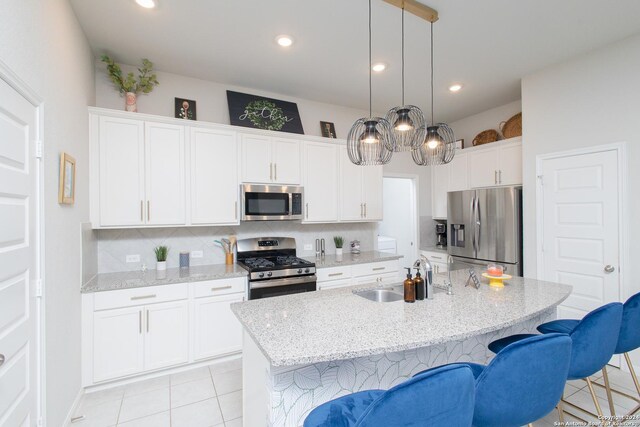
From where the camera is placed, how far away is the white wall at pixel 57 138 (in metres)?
1.53

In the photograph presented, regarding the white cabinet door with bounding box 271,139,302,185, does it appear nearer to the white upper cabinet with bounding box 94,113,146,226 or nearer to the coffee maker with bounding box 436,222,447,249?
the white upper cabinet with bounding box 94,113,146,226

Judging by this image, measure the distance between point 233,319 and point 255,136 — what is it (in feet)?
6.39

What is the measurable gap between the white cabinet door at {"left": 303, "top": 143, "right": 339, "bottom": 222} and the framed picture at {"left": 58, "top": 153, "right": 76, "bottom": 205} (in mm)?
2217

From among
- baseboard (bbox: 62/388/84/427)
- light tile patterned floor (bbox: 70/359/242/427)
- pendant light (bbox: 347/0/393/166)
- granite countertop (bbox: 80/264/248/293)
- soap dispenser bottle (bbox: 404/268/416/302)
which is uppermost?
pendant light (bbox: 347/0/393/166)

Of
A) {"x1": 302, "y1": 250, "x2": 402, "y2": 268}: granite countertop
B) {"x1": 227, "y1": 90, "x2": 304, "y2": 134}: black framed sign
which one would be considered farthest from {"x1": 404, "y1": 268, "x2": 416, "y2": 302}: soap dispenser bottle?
{"x1": 227, "y1": 90, "x2": 304, "y2": 134}: black framed sign

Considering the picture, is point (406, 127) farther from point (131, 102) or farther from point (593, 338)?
point (131, 102)

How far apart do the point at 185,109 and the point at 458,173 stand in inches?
150

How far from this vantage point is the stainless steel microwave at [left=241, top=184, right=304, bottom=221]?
133 inches

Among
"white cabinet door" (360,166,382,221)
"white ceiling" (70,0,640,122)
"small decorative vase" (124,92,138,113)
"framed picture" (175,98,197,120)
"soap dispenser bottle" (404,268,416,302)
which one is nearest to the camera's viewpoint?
"soap dispenser bottle" (404,268,416,302)

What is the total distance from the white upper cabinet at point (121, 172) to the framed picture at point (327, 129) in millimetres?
2182

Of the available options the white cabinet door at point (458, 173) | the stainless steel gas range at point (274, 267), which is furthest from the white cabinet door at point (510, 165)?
the stainless steel gas range at point (274, 267)

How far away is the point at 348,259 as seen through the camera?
3.89m

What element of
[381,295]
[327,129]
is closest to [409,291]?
[381,295]

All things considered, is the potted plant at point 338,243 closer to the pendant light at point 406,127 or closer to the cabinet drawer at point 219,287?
the cabinet drawer at point 219,287
